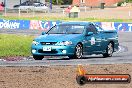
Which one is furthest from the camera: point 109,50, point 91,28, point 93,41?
point 109,50

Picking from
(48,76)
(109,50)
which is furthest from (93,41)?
(48,76)

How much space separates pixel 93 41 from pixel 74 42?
1.50 metres

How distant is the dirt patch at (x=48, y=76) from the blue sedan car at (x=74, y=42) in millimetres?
3942

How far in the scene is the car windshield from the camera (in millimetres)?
19266

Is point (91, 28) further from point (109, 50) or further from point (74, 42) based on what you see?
point (74, 42)

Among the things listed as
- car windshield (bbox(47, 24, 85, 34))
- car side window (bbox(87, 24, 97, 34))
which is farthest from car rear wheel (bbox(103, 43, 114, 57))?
car windshield (bbox(47, 24, 85, 34))

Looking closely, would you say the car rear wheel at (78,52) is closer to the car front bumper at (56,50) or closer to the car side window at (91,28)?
the car front bumper at (56,50)

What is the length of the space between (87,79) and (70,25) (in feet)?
46.6

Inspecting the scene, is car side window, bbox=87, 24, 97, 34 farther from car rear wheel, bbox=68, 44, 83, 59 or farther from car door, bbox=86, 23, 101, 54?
car rear wheel, bbox=68, 44, 83, 59

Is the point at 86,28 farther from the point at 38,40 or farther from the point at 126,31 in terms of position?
the point at 126,31

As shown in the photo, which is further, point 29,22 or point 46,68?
point 29,22

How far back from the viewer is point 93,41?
19.8m

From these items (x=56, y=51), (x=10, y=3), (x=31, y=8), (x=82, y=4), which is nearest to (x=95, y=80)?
(x=56, y=51)

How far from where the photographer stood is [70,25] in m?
19.7
